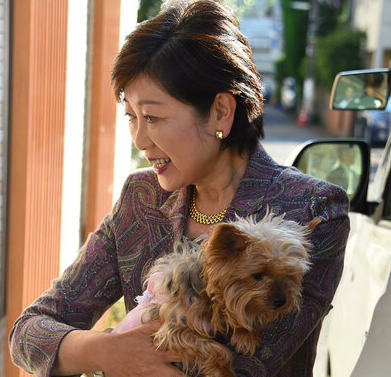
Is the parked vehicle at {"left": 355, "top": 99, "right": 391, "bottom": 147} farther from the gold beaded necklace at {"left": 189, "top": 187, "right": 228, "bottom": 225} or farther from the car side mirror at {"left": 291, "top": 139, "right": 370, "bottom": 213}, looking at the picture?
the gold beaded necklace at {"left": 189, "top": 187, "right": 228, "bottom": 225}

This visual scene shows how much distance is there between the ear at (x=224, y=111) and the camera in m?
2.43

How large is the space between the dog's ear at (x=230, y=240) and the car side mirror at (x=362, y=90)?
2.35 meters

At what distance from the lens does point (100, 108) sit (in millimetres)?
6270

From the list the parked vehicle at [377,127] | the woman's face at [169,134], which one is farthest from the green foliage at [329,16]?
the woman's face at [169,134]

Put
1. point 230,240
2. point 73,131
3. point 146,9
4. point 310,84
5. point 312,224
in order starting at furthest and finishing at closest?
point 310,84, point 146,9, point 73,131, point 312,224, point 230,240

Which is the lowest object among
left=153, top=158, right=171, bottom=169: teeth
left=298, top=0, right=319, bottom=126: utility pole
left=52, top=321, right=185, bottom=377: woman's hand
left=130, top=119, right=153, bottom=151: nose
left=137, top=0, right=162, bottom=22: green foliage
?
left=298, top=0, right=319, bottom=126: utility pole

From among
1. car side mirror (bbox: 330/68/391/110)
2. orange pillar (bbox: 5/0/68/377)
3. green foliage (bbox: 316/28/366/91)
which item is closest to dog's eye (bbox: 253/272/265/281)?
car side mirror (bbox: 330/68/391/110)

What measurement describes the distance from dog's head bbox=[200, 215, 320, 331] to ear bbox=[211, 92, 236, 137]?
513 millimetres

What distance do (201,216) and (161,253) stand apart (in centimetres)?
A: 21

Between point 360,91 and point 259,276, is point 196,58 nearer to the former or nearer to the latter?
point 259,276

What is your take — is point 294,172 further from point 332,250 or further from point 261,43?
point 261,43

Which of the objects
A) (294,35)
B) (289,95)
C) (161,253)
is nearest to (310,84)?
(289,95)

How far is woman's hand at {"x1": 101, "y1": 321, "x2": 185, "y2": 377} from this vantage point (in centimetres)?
217

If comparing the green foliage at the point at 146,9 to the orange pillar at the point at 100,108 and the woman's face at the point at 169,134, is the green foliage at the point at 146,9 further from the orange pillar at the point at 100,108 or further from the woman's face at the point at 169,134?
the woman's face at the point at 169,134
